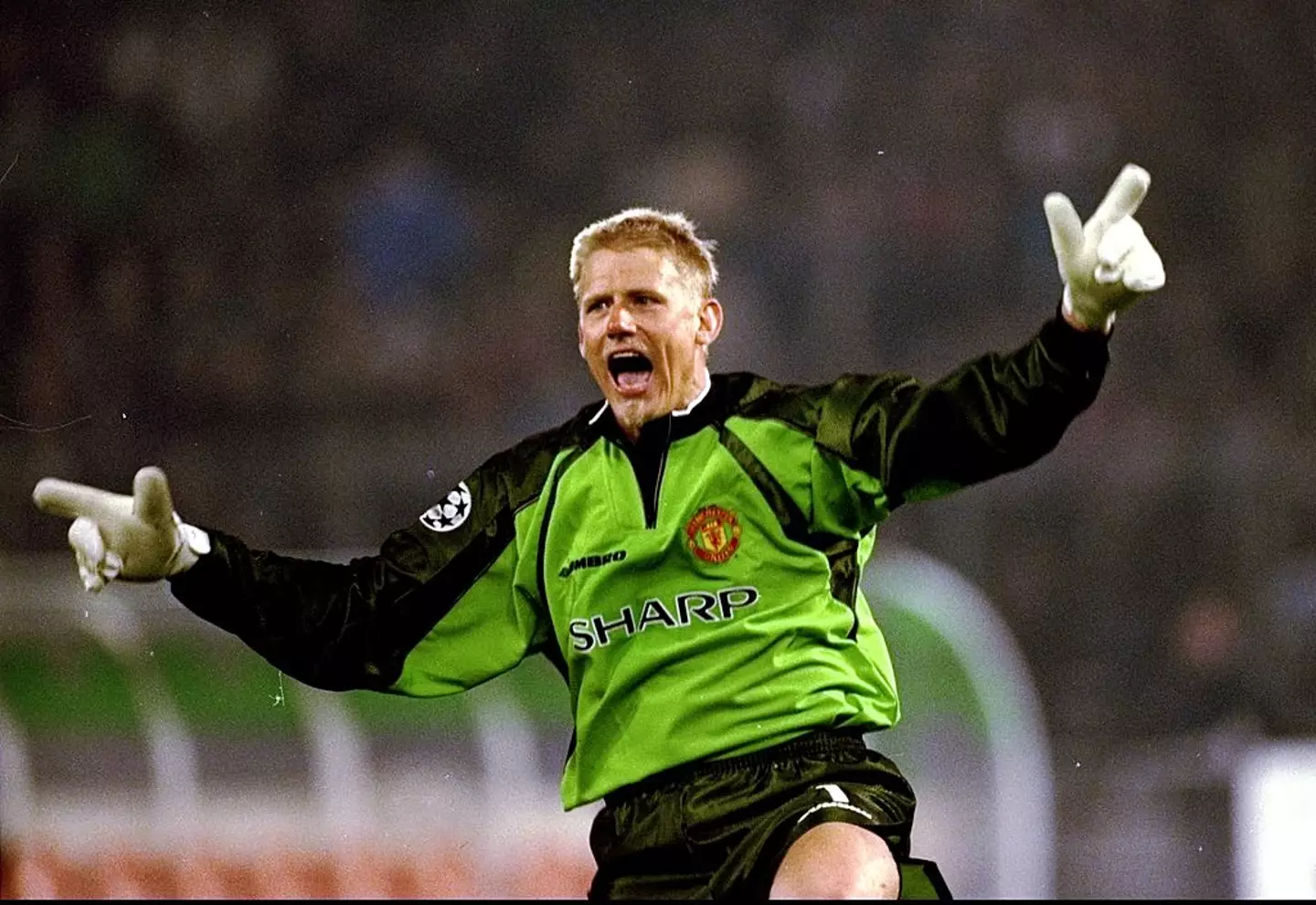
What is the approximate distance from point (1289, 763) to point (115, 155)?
12.3 feet

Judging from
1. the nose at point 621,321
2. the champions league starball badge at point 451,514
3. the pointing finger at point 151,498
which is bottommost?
the pointing finger at point 151,498

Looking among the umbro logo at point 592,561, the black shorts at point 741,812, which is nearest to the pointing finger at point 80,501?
the umbro logo at point 592,561

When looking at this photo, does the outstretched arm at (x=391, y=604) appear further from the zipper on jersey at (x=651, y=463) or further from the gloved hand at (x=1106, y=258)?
the gloved hand at (x=1106, y=258)

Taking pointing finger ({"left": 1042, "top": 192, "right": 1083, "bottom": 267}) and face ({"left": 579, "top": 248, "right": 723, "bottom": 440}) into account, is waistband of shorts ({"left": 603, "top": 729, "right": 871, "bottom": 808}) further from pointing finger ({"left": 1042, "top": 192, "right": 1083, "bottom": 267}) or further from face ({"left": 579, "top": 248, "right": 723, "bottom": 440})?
pointing finger ({"left": 1042, "top": 192, "right": 1083, "bottom": 267})

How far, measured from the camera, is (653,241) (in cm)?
299

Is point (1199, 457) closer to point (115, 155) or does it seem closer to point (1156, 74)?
point (1156, 74)

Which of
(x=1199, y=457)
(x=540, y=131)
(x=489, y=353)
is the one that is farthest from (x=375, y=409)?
Result: (x=1199, y=457)

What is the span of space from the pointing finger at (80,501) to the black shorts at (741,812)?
2.92ft

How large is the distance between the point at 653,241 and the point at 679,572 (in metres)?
A: 0.53

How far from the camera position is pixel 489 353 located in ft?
18.7

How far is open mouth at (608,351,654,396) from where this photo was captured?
294 centimetres

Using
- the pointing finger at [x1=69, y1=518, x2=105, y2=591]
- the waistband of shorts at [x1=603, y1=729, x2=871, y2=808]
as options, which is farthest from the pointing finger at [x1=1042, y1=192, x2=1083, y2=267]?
the pointing finger at [x1=69, y1=518, x2=105, y2=591]

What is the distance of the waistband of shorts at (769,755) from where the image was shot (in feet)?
9.17

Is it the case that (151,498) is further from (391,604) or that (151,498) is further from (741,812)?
(741,812)
